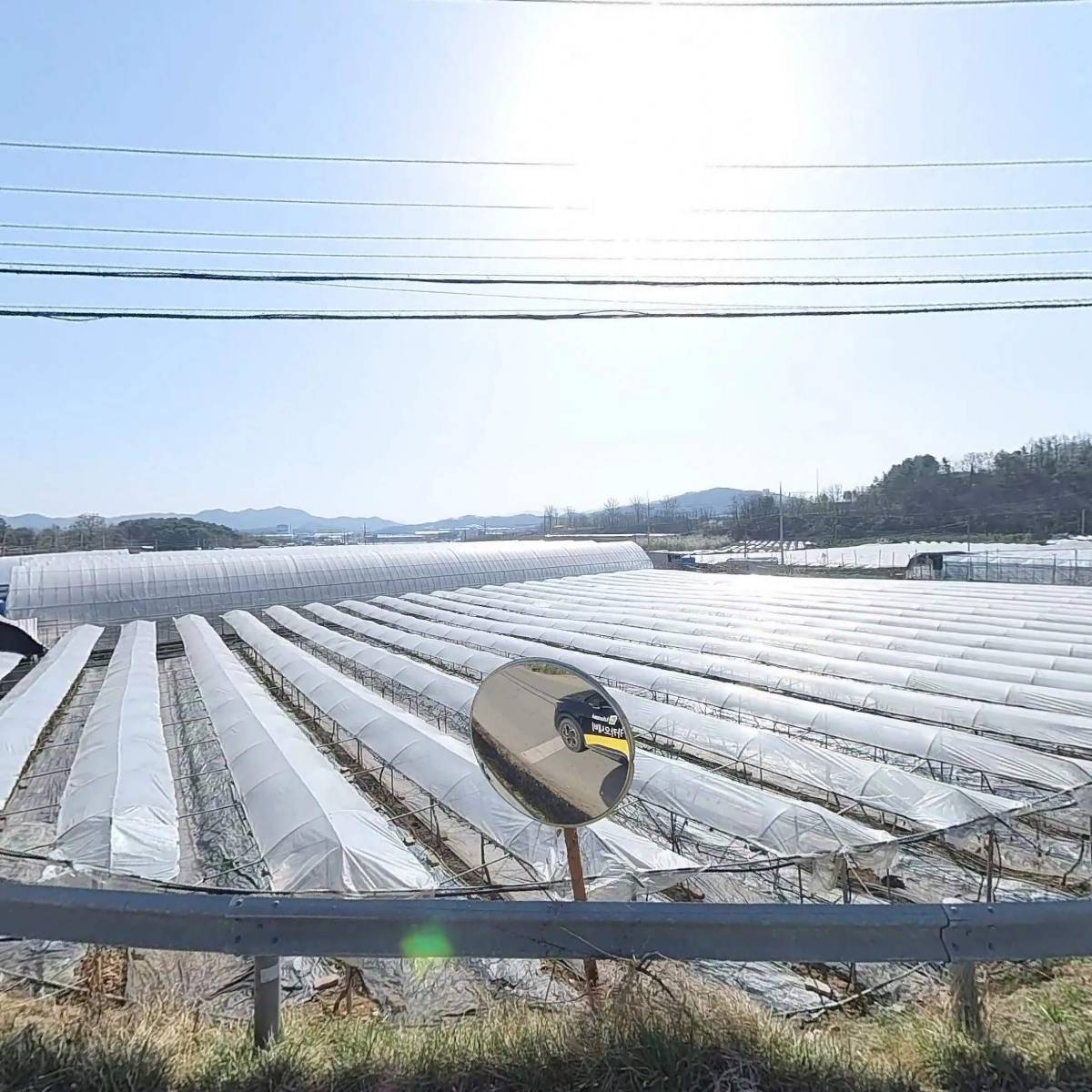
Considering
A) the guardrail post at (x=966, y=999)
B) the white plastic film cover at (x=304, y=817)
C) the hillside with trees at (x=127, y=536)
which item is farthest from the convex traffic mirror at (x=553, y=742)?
the hillside with trees at (x=127, y=536)

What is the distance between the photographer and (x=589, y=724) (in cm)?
264

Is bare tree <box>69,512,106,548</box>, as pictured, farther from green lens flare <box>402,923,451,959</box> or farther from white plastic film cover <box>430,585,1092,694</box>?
green lens flare <box>402,923,451,959</box>

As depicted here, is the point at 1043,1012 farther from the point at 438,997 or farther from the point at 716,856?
the point at 716,856

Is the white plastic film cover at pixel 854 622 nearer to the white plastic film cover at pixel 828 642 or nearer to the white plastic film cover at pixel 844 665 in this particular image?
the white plastic film cover at pixel 828 642

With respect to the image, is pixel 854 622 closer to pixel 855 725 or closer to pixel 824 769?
pixel 855 725

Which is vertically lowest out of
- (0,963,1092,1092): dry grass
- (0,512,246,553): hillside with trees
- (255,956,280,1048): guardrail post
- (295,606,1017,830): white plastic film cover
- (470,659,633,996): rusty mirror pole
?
(295,606,1017,830): white plastic film cover

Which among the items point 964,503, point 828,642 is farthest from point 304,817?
point 964,503

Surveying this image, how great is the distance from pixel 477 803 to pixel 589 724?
4.94 meters

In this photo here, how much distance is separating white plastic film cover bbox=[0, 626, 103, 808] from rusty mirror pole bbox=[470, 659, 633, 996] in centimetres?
795

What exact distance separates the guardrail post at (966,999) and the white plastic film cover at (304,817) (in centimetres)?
385

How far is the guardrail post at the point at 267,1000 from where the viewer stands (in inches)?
79.9

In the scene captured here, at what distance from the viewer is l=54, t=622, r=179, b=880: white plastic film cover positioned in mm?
6449

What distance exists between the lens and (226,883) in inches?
259

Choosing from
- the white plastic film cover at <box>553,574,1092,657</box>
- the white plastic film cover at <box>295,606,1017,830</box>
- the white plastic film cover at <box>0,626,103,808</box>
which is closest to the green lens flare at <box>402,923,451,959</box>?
the white plastic film cover at <box>295,606,1017,830</box>
